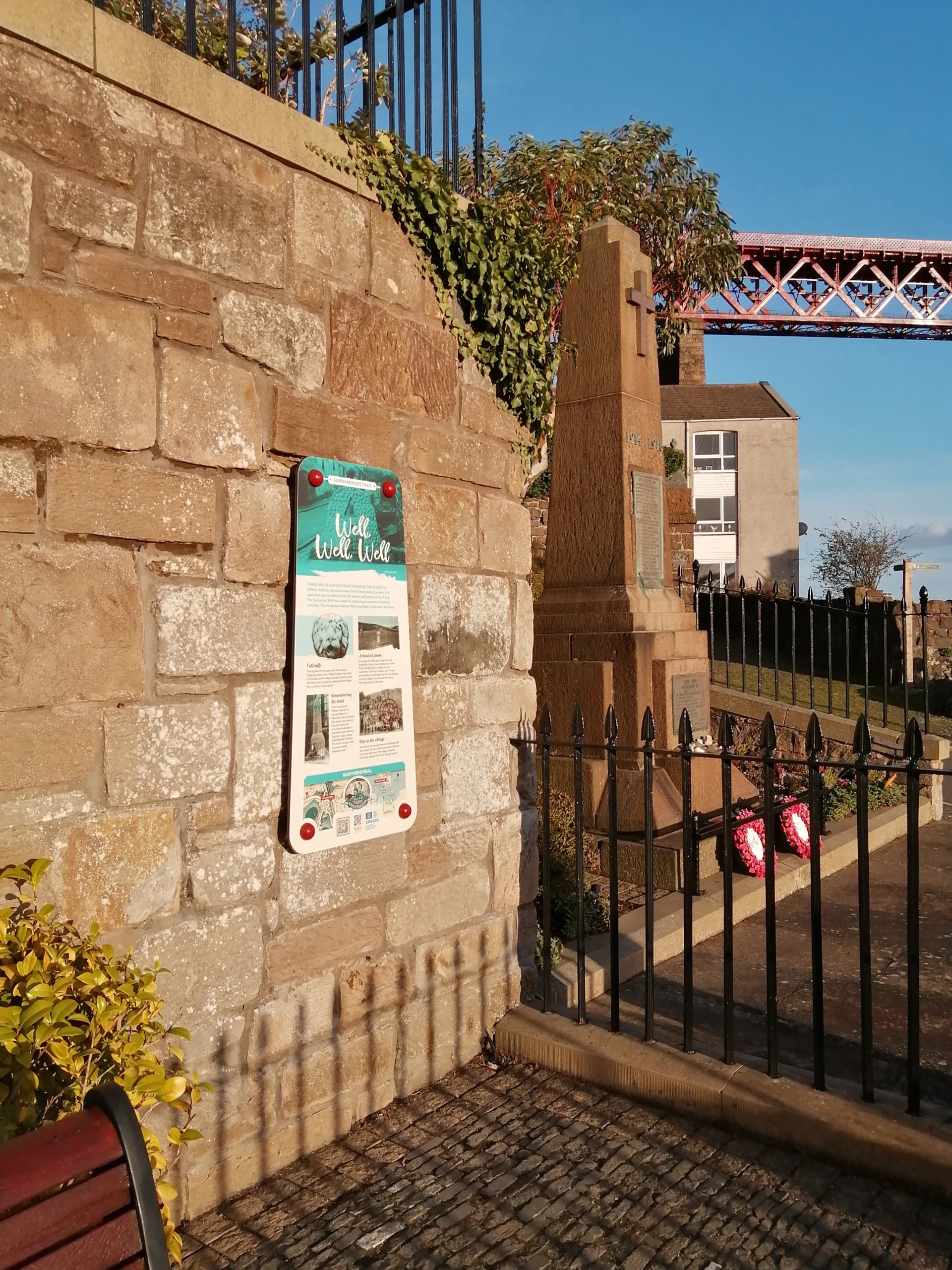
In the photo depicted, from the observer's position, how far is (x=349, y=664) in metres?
3.15

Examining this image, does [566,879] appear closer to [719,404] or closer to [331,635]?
[331,635]

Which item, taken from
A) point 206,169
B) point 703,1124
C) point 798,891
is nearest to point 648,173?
point 798,891

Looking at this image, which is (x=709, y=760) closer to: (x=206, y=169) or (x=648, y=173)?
(x=206, y=169)

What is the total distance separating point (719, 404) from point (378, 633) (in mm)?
27150

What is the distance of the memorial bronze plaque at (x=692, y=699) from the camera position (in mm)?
6738

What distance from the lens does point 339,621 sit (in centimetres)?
312

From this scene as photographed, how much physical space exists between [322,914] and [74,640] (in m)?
1.25

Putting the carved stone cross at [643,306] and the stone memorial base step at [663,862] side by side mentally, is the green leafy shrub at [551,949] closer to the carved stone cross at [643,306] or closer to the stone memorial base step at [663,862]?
the stone memorial base step at [663,862]

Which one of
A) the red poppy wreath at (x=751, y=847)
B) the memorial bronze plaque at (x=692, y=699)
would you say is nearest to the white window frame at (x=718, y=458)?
the memorial bronze plaque at (x=692, y=699)

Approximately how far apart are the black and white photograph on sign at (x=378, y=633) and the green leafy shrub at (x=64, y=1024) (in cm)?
124

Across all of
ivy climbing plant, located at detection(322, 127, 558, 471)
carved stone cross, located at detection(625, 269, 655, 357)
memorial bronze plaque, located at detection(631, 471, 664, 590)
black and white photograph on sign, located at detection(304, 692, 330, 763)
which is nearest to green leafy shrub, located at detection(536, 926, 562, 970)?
black and white photograph on sign, located at detection(304, 692, 330, 763)

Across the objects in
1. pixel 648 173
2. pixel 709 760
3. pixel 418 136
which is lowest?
pixel 709 760

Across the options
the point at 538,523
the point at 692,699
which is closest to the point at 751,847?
the point at 692,699

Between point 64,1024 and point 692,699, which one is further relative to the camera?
point 692,699
